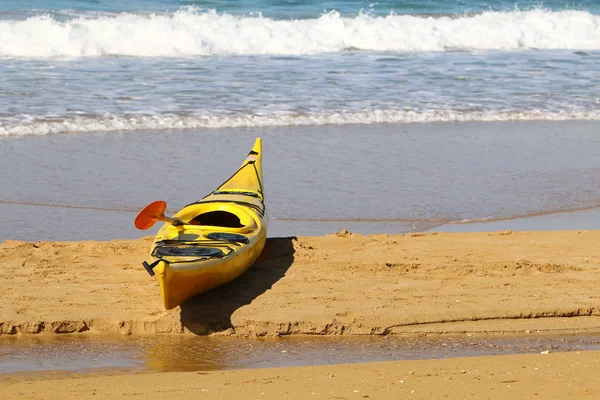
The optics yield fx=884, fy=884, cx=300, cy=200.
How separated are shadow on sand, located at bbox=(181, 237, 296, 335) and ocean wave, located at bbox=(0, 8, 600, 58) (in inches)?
468

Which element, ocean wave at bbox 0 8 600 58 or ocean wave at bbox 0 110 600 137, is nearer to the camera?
ocean wave at bbox 0 110 600 137

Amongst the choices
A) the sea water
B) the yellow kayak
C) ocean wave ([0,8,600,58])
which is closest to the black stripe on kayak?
the yellow kayak

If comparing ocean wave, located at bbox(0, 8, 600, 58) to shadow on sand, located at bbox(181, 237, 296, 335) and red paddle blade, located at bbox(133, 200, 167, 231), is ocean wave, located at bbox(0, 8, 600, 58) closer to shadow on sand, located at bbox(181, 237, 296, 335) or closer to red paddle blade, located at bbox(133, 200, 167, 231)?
shadow on sand, located at bbox(181, 237, 296, 335)

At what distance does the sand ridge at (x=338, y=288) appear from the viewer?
523 centimetres

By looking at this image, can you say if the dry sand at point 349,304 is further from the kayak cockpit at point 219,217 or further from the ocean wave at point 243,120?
the ocean wave at point 243,120

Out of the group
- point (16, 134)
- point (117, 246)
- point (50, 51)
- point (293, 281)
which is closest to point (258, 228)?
point (293, 281)

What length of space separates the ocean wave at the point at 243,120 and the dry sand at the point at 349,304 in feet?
15.3

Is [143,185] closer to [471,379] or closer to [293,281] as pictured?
[293,281]

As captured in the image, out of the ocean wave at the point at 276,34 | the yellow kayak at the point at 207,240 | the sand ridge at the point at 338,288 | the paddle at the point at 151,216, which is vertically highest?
the ocean wave at the point at 276,34

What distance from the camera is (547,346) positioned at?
16.4 ft

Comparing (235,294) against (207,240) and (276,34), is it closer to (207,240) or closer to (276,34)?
(207,240)

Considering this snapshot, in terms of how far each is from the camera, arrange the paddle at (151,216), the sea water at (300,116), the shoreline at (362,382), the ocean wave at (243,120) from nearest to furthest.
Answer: the shoreline at (362,382) < the paddle at (151,216) < the sea water at (300,116) < the ocean wave at (243,120)

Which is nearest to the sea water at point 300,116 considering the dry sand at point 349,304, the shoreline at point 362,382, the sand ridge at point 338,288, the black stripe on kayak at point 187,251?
the sand ridge at point 338,288

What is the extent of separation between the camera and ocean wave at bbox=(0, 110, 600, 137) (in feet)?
35.5
